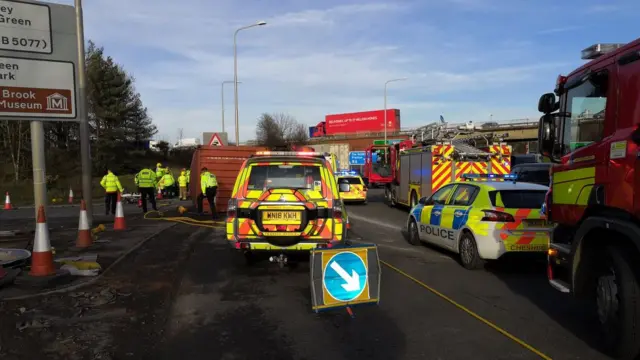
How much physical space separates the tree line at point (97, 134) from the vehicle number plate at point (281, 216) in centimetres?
3503

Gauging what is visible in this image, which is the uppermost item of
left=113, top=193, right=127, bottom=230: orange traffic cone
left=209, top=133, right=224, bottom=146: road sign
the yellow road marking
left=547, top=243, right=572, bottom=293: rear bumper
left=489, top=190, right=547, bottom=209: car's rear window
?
left=209, top=133, right=224, bottom=146: road sign

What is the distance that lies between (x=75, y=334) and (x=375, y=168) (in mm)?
24025

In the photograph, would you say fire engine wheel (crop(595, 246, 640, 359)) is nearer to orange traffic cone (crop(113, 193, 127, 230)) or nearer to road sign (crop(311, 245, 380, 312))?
road sign (crop(311, 245, 380, 312))

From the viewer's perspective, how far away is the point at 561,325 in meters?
5.04

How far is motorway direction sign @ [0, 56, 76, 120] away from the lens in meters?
7.85

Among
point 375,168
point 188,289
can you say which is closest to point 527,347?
point 188,289

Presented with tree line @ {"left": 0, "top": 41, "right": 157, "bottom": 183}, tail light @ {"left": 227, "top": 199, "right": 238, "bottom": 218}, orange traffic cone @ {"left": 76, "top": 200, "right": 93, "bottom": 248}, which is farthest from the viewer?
tree line @ {"left": 0, "top": 41, "right": 157, "bottom": 183}

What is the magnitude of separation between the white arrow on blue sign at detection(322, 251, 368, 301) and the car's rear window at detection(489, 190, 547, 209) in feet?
11.9

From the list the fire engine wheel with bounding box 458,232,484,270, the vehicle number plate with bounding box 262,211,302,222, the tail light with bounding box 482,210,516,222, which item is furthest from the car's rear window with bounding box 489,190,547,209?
the vehicle number plate with bounding box 262,211,302,222

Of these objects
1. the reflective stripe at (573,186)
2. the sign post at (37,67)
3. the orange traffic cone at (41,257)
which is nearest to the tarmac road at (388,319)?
the reflective stripe at (573,186)

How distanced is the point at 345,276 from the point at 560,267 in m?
2.16

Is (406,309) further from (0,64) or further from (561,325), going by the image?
(0,64)

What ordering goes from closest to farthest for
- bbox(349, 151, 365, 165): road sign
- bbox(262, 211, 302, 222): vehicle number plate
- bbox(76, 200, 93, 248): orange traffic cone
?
1. bbox(262, 211, 302, 222): vehicle number plate
2. bbox(76, 200, 93, 248): orange traffic cone
3. bbox(349, 151, 365, 165): road sign

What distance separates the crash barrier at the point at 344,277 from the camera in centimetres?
487
